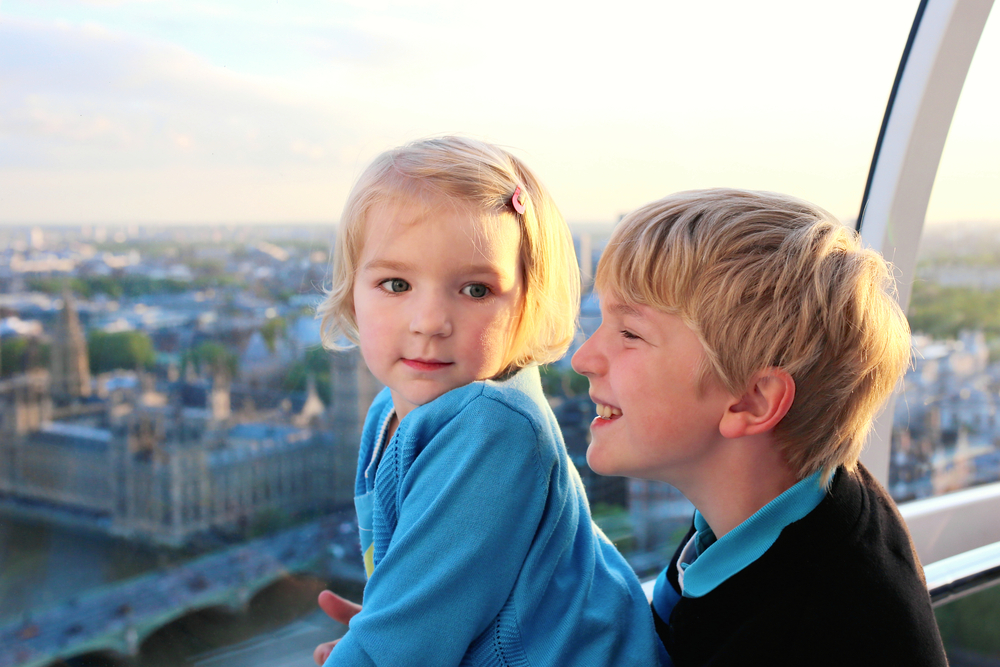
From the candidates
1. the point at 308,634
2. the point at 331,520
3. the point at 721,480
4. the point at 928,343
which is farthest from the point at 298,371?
the point at 928,343

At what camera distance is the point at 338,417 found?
1.68m

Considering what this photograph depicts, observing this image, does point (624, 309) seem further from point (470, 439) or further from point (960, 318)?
point (960, 318)

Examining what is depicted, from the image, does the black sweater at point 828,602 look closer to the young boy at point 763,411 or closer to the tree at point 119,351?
the young boy at point 763,411

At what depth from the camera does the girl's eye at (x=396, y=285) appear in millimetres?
1146

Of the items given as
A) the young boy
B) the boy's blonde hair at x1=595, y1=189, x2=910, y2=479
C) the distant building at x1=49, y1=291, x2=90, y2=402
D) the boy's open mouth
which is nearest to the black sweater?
the young boy

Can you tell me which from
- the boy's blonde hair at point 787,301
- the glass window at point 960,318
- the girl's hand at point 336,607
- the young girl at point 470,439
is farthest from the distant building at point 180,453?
the glass window at point 960,318

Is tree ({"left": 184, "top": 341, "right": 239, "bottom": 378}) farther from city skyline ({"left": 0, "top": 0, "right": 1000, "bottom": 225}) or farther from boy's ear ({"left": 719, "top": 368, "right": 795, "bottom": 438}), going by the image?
boy's ear ({"left": 719, "top": 368, "right": 795, "bottom": 438})

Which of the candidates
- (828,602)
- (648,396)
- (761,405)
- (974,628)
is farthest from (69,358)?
(974,628)

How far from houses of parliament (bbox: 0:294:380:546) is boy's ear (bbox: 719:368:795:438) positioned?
926 mm

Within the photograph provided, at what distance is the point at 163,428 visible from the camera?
4.65ft

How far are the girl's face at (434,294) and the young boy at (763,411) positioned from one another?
18cm

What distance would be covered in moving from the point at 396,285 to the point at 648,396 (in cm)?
46

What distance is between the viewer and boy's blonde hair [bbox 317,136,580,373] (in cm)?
112

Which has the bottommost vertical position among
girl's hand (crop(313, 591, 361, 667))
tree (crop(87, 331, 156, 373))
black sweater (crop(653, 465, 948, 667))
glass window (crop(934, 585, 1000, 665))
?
glass window (crop(934, 585, 1000, 665))
